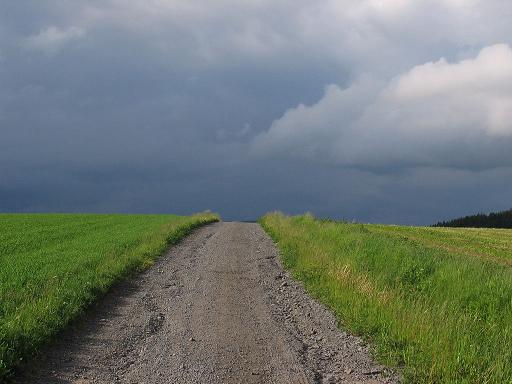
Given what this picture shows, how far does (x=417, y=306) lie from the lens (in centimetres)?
1002

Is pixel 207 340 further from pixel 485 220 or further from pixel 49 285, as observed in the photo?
pixel 485 220

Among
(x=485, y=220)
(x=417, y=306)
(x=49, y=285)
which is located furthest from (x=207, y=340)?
(x=485, y=220)

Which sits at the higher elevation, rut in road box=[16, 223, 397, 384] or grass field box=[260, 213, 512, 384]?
grass field box=[260, 213, 512, 384]

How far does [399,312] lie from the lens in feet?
30.9

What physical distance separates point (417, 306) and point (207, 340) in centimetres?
425

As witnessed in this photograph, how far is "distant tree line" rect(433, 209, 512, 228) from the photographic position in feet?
300

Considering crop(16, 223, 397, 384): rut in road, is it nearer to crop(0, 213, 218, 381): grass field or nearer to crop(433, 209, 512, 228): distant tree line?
crop(0, 213, 218, 381): grass field

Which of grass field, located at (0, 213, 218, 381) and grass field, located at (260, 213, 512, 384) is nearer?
grass field, located at (260, 213, 512, 384)

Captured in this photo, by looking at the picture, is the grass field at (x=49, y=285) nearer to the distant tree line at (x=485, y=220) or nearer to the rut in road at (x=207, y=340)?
the rut in road at (x=207, y=340)

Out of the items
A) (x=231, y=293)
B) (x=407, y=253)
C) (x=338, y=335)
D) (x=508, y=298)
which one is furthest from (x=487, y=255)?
(x=338, y=335)

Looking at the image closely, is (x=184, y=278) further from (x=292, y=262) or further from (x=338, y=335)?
(x=338, y=335)

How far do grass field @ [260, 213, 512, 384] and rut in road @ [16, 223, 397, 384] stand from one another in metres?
0.46

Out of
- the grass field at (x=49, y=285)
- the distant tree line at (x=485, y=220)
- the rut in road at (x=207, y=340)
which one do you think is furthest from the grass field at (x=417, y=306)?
the distant tree line at (x=485, y=220)

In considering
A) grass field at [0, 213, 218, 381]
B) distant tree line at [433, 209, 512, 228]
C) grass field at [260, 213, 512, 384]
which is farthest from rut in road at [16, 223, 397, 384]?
distant tree line at [433, 209, 512, 228]
